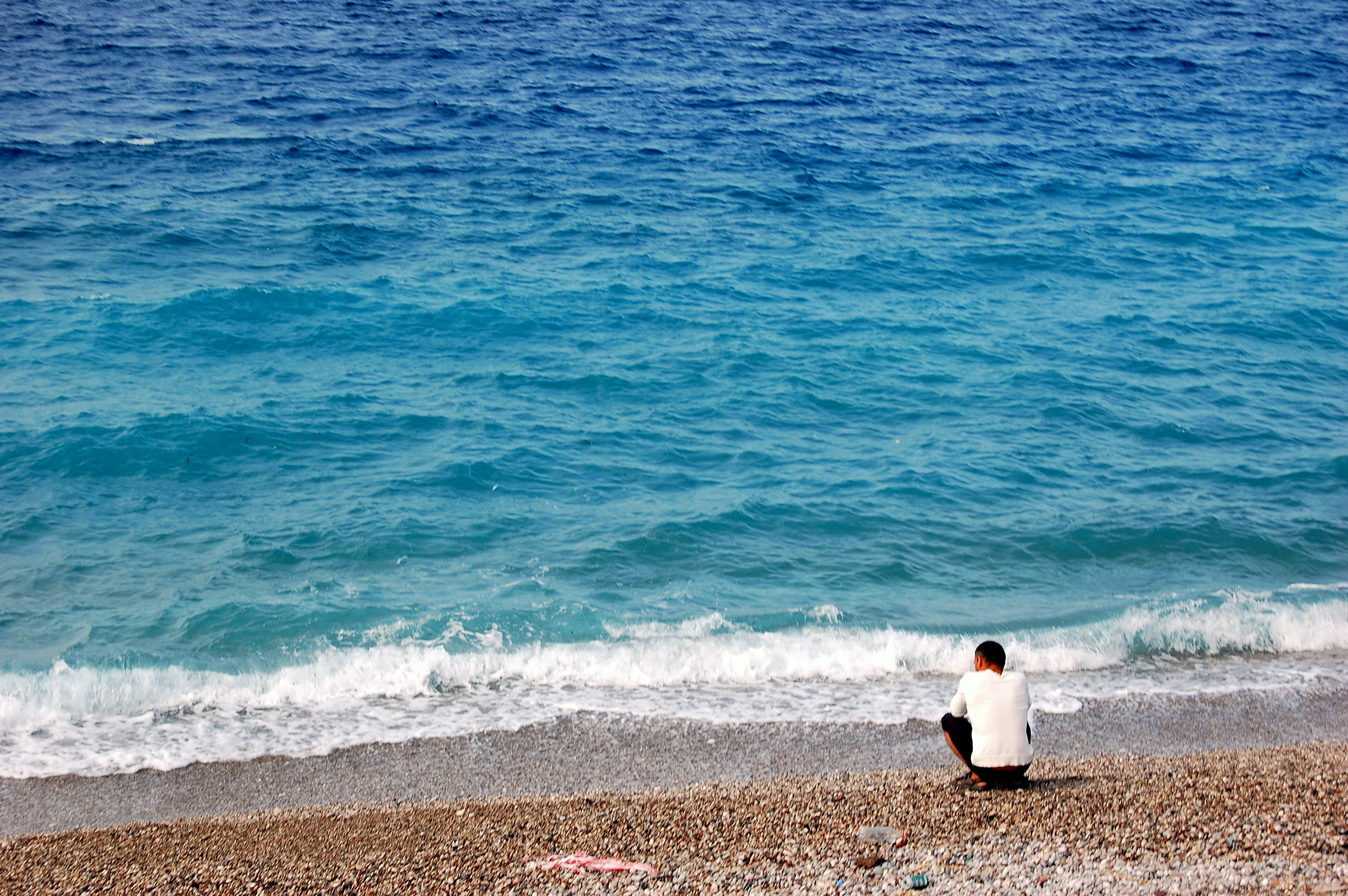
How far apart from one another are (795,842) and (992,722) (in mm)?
1313

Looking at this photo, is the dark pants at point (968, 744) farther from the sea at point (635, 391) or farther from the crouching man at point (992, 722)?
the sea at point (635, 391)

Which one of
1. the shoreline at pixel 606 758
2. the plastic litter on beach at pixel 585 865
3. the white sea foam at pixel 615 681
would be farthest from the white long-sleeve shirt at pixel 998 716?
the white sea foam at pixel 615 681

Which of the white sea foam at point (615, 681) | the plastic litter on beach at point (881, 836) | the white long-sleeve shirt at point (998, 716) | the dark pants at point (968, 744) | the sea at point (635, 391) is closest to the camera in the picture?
the plastic litter on beach at point (881, 836)

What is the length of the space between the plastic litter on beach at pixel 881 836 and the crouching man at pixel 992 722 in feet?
2.21

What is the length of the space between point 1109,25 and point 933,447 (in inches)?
1175

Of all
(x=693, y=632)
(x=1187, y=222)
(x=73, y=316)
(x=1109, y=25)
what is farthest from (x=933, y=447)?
(x=1109, y=25)

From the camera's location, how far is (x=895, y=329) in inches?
675

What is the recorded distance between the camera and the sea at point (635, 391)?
9.02 m

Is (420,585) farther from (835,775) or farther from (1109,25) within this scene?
(1109,25)

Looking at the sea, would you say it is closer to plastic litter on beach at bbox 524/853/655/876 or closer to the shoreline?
the shoreline

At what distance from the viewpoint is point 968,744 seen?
599 cm

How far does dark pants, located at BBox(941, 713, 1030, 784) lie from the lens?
5973mm

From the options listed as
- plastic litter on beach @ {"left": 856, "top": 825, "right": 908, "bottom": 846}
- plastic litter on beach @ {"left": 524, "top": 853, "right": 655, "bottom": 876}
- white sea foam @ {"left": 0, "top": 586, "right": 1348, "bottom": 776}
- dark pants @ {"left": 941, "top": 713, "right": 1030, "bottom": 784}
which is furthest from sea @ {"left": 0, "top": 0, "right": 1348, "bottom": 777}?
plastic litter on beach @ {"left": 524, "top": 853, "right": 655, "bottom": 876}

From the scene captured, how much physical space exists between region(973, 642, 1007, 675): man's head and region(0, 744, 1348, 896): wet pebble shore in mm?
735
